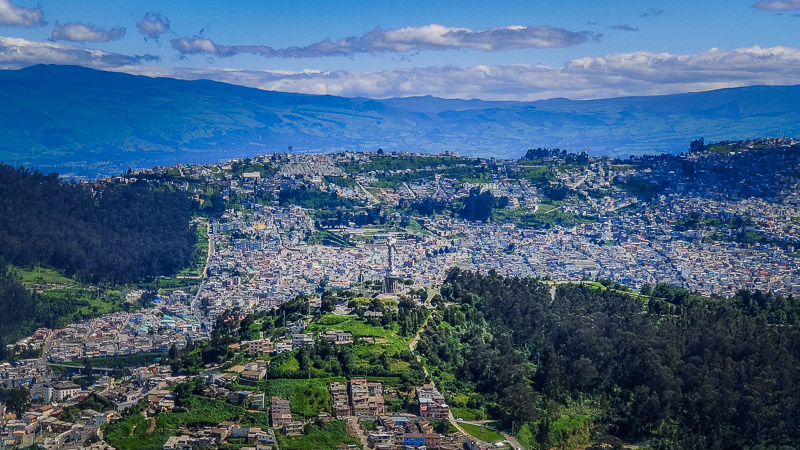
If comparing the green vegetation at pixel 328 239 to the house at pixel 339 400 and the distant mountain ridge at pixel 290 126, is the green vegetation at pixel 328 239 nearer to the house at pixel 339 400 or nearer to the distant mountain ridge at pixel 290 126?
the house at pixel 339 400

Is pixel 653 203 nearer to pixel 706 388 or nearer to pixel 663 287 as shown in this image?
pixel 663 287

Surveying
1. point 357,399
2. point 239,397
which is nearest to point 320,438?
point 357,399

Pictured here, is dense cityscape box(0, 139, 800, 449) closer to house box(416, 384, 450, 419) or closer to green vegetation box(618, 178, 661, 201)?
house box(416, 384, 450, 419)

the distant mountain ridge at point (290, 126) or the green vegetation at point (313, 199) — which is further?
the distant mountain ridge at point (290, 126)

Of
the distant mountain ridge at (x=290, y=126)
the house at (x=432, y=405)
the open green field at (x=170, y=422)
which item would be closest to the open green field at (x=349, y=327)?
the house at (x=432, y=405)

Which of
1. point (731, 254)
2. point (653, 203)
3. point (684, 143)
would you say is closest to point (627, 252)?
point (731, 254)

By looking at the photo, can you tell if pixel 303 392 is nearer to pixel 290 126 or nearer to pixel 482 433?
pixel 482 433

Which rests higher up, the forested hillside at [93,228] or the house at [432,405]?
the forested hillside at [93,228]

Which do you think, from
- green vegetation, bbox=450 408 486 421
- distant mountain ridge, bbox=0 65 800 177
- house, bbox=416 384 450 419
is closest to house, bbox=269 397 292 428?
house, bbox=416 384 450 419
